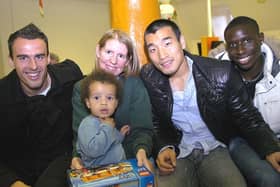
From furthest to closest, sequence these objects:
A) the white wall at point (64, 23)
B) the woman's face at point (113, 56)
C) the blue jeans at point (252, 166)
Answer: the white wall at point (64, 23), the woman's face at point (113, 56), the blue jeans at point (252, 166)

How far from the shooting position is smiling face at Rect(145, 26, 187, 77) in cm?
133

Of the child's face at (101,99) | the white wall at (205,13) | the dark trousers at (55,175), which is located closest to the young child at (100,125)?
the child's face at (101,99)

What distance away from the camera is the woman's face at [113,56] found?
139 centimetres

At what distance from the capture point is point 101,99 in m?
1.26

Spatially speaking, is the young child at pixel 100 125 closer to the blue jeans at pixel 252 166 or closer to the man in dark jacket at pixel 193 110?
the man in dark jacket at pixel 193 110

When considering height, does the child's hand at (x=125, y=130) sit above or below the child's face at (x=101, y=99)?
below

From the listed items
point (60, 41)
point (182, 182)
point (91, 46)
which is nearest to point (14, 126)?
point (182, 182)

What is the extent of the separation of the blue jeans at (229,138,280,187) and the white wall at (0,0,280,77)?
238 cm

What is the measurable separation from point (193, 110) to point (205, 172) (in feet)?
0.89

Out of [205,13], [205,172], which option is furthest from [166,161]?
[205,13]

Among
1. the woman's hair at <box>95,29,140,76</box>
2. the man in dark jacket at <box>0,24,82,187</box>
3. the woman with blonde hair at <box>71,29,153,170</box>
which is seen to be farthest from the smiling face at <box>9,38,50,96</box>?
the woman's hair at <box>95,29,140,76</box>

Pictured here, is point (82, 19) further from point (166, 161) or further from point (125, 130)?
point (166, 161)

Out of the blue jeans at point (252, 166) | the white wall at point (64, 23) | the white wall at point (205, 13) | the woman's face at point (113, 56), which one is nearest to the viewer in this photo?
the blue jeans at point (252, 166)

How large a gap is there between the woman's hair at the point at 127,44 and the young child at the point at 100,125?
157 mm
